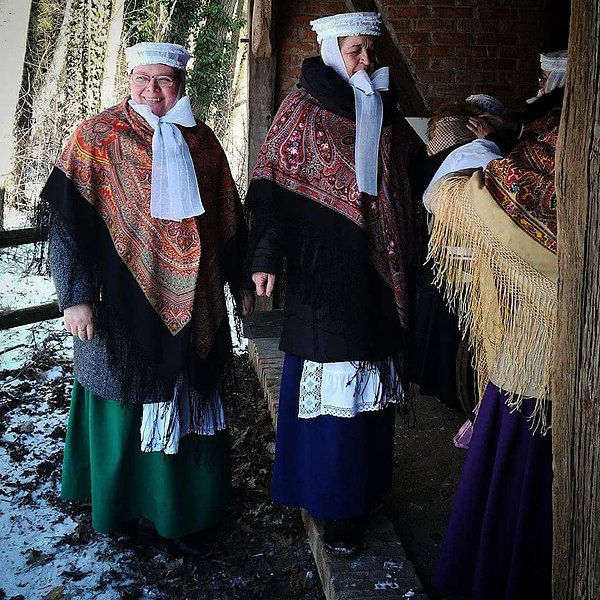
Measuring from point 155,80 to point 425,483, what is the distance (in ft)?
7.06

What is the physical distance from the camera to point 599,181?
4.41 ft

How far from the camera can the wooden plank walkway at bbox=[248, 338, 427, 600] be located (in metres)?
2.39

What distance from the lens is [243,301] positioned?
2.76 meters

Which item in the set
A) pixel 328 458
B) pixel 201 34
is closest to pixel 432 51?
pixel 328 458

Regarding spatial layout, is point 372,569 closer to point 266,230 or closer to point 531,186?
point 266,230

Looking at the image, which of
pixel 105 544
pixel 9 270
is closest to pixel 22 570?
pixel 105 544

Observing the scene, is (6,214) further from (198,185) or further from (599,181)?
(599,181)

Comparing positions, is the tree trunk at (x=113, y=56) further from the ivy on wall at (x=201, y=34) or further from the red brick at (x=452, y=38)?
the red brick at (x=452, y=38)

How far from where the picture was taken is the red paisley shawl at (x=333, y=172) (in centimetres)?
241

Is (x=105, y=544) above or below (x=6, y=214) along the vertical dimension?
below

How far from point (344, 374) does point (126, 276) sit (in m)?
0.85

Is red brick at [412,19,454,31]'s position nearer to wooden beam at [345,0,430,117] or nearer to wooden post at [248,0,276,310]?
wooden beam at [345,0,430,117]

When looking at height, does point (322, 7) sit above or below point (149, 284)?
above

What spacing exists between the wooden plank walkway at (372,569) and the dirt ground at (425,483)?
0.14 m
